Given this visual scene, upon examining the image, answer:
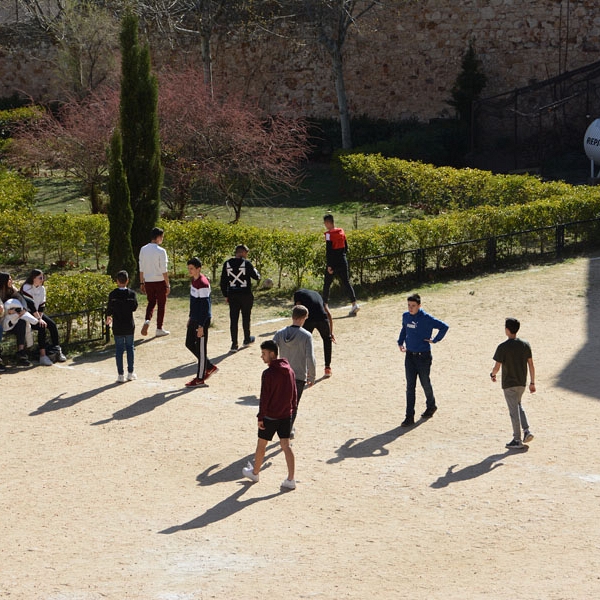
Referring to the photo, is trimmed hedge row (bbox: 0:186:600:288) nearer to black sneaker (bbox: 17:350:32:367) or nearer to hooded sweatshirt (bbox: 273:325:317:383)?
black sneaker (bbox: 17:350:32:367)

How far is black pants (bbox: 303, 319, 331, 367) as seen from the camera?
11.4m

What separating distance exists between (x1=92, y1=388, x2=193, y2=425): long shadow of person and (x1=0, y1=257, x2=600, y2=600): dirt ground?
0.12 ft

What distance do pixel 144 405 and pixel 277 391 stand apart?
2.73 meters

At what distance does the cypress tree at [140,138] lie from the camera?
1669cm

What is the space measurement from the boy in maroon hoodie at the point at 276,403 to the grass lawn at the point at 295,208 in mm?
11729

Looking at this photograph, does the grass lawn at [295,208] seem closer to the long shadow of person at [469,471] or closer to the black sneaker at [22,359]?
the black sneaker at [22,359]

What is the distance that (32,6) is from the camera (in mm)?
35969

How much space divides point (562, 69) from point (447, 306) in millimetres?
16579

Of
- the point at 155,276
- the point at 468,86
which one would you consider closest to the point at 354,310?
the point at 155,276

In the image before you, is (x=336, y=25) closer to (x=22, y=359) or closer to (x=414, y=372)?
(x=22, y=359)

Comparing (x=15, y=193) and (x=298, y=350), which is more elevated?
(x=15, y=193)

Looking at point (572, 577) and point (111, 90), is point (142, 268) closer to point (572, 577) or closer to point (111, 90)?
point (572, 577)

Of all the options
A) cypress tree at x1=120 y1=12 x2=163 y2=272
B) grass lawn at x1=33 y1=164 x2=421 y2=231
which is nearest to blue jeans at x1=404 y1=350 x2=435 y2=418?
cypress tree at x1=120 y1=12 x2=163 y2=272

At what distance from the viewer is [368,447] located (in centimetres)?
975
